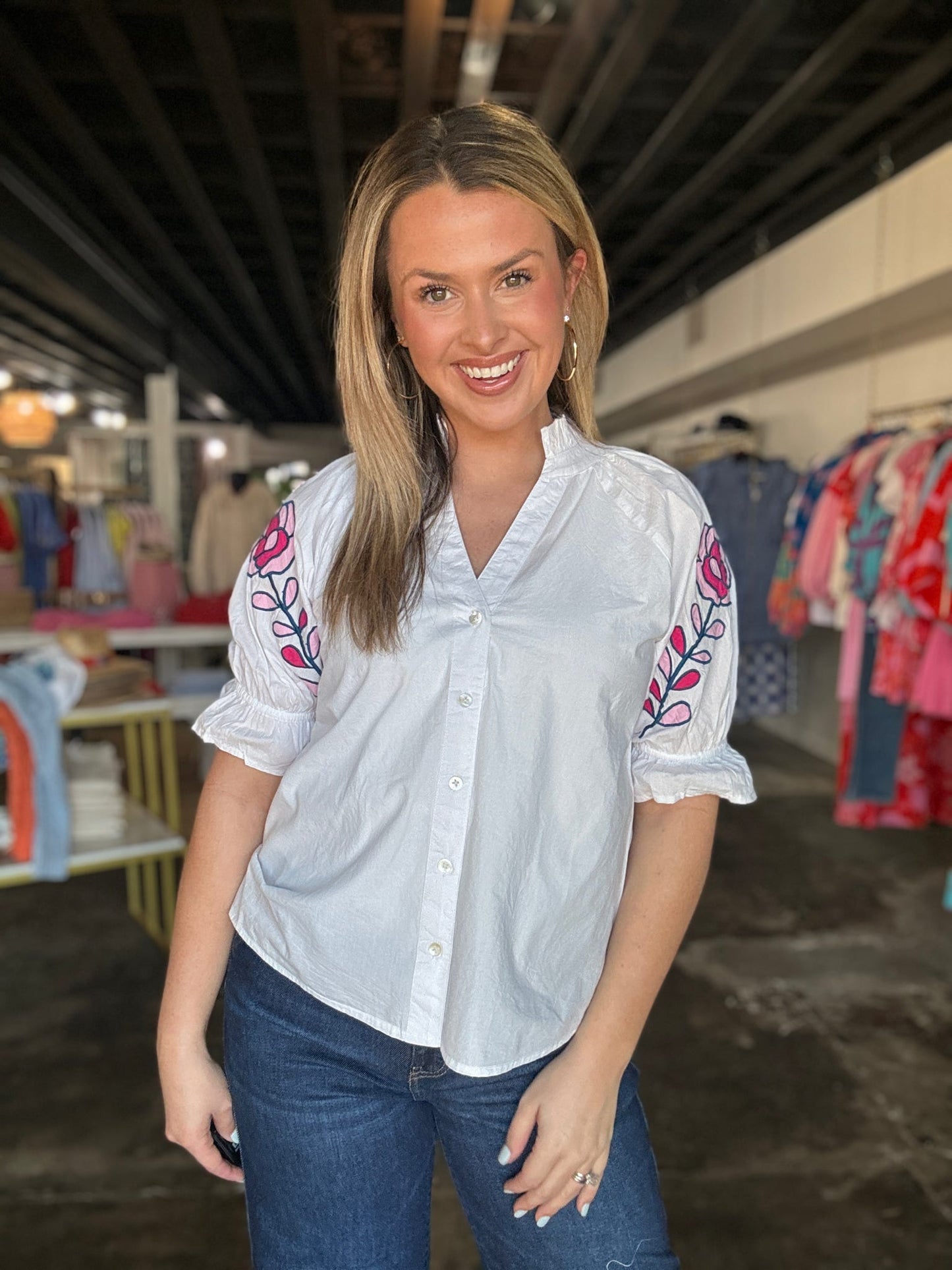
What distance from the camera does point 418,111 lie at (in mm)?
5184

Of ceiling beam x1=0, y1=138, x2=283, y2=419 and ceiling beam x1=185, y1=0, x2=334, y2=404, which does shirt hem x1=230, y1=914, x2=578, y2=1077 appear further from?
ceiling beam x1=0, y1=138, x2=283, y2=419

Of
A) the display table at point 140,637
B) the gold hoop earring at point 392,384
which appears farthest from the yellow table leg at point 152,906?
the gold hoop earring at point 392,384

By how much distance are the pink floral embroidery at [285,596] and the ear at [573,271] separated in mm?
365

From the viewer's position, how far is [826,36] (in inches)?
166

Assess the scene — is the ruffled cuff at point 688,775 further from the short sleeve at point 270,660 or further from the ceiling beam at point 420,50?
the ceiling beam at point 420,50

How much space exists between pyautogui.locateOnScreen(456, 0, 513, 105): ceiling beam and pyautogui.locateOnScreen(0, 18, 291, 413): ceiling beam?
1.87 metres

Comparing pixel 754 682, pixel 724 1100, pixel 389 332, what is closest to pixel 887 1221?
pixel 724 1100

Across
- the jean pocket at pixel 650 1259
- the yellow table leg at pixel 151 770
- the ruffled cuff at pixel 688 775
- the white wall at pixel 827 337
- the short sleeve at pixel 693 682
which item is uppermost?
the white wall at pixel 827 337

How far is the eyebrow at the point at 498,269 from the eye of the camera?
3.29 feet

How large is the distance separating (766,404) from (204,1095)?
6.51 m

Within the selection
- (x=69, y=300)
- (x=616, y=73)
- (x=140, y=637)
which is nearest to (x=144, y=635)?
(x=140, y=637)

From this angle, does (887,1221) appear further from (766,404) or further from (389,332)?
(766,404)

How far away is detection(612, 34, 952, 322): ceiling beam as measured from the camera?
446cm

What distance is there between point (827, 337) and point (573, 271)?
16.6 ft
